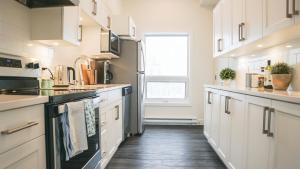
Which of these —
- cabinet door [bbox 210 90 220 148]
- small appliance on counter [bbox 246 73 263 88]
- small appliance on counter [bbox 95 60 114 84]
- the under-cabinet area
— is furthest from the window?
small appliance on counter [bbox 246 73 263 88]

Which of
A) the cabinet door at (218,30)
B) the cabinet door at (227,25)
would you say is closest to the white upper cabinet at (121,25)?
the cabinet door at (218,30)

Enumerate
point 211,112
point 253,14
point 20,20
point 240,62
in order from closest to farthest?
1. point 20,20
2. point 253,14
3. point 211,112
4. point 240,62

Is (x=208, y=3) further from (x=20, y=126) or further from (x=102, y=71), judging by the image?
(x=20, y=126)

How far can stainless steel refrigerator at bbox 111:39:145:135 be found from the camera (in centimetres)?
351

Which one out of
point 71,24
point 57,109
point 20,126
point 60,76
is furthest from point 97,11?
point 20,126

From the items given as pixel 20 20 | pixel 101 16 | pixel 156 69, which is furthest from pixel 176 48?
pixel 20 20

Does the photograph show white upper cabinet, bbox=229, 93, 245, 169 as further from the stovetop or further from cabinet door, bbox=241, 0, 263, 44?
the stovetop

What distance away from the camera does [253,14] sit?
197cm

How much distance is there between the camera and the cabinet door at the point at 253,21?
6.02 ft

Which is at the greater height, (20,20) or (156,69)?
(20,20)

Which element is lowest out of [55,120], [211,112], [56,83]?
[211,112]

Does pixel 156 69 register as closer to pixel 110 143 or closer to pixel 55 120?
pixel 110 143

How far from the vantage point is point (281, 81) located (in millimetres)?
1842

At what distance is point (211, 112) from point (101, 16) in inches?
76.7
